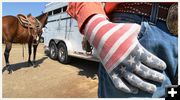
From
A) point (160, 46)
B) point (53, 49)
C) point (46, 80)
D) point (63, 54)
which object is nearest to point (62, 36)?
point (63, 54)

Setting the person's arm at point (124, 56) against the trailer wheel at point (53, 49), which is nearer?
the person's arm at point (124, 56)

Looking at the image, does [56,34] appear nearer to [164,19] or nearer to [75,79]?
[75,79]

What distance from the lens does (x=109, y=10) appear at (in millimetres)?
654

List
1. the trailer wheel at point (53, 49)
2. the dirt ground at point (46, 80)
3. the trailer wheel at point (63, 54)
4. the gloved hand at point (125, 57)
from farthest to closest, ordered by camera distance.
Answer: the trailer wheel at point (53, 49)
the trailer wheel at point (63, 54)
the dirt ground at point (46, 80)
the gloved hand at point (125, 57)

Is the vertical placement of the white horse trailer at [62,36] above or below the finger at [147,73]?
above

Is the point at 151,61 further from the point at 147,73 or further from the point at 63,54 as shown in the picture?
the point at 63,54

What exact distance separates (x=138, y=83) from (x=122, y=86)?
0.03 metres

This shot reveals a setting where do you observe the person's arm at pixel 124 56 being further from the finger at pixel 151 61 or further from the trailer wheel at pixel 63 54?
the trailer wheel at pixel 63 54

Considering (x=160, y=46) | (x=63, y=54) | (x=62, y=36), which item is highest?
(x=62, y=36)

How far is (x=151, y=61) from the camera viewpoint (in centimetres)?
56

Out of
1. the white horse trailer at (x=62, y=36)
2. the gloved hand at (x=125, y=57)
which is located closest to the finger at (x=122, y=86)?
the gloved hand at (x=125, y=57)

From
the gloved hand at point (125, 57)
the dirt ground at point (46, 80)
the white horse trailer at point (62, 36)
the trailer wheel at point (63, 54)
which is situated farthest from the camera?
the trailer wheel at point (63, 54)

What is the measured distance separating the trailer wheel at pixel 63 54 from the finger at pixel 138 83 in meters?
3.43

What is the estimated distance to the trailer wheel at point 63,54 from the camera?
159 inches
